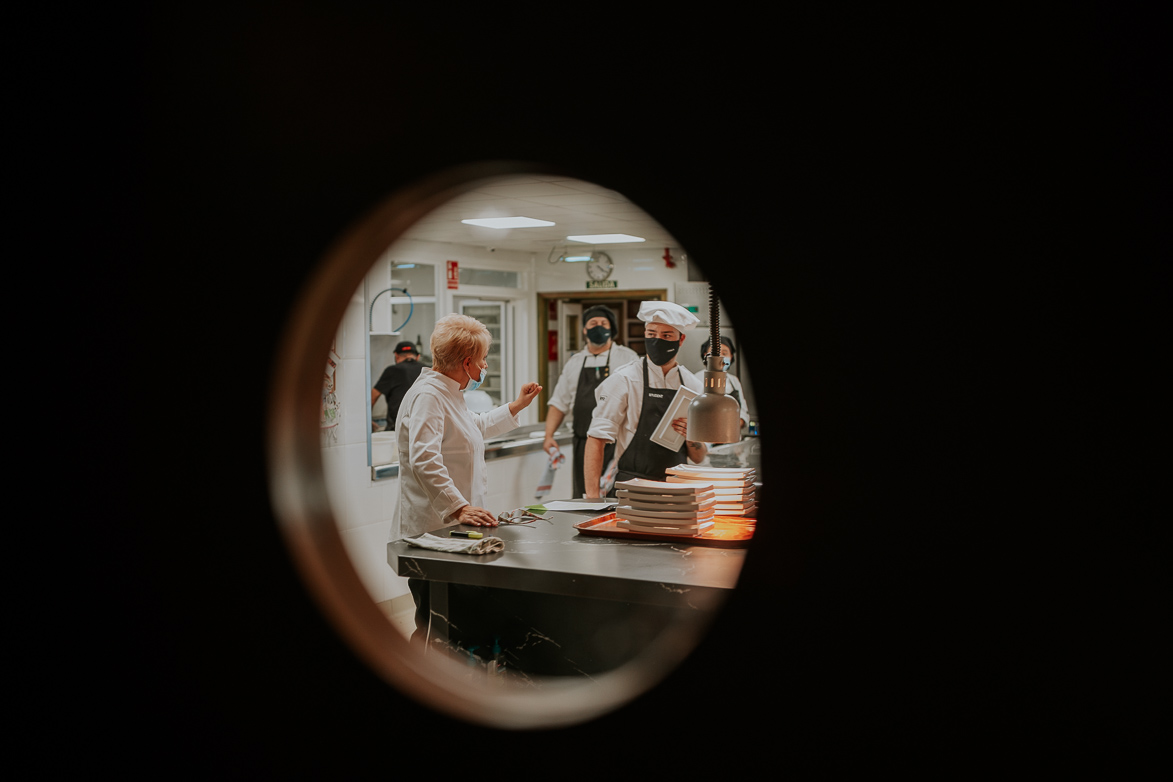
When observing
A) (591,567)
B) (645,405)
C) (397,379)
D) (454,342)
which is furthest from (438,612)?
(397,379)

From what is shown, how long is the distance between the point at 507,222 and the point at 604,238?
138 centimetres

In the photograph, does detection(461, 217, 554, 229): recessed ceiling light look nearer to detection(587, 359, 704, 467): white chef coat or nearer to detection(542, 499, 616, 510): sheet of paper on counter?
detection(587, 359, 704, 467): white chef coat

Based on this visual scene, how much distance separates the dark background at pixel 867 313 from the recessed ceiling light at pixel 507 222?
5683 mm

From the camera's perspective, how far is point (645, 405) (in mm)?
4121

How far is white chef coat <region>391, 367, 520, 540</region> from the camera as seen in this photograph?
10.0 feet

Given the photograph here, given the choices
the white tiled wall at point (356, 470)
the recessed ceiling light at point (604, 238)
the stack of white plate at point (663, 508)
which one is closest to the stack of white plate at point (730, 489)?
the stack of white plate at point (663, 508)

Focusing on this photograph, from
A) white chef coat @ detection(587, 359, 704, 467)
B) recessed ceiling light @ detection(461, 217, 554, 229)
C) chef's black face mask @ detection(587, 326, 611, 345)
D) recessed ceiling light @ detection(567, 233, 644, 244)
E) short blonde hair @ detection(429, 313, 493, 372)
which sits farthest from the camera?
recessed ceiling light @ detection(567, 233, 644, 244)

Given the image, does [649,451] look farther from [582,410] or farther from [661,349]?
[582,410]

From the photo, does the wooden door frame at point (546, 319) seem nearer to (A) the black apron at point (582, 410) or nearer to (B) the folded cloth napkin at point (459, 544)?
(A) the black apron at point (582, 410)

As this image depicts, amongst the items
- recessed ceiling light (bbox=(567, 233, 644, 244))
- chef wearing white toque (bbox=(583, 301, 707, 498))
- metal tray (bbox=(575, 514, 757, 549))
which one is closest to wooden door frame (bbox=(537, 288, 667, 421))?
recessed ceiling light (bbox=(567, 233, 644, 244))

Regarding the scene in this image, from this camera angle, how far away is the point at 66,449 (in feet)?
5.27

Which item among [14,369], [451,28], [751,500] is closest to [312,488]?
[14,369]

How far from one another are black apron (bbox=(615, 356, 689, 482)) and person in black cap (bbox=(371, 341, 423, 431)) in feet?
7.28

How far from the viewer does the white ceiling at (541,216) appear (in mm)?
5914
